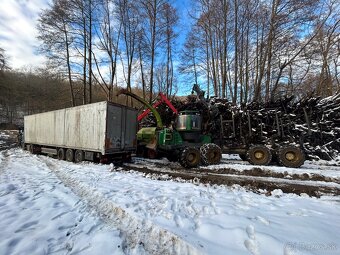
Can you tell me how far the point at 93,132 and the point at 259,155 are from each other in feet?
27.0

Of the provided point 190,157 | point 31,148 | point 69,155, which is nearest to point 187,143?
point 190,157

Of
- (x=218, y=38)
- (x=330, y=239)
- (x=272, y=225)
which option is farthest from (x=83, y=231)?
(x=218, y=38)

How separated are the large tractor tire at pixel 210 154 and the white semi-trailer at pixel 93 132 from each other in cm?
385

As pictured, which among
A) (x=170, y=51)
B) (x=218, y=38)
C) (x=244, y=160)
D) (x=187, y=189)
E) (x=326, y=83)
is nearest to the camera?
(x=187, y=189)

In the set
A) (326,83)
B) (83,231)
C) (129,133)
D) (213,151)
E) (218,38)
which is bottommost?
(83,231)

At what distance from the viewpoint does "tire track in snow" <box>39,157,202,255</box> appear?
10.6ft

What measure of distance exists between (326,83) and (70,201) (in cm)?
2715

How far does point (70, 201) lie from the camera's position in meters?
5.22

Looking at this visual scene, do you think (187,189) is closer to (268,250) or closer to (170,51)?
(268,250)

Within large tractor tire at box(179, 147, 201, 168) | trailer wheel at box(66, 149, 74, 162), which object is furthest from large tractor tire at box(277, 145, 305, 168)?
trailer wheel at box(66, 149, 74, 162)

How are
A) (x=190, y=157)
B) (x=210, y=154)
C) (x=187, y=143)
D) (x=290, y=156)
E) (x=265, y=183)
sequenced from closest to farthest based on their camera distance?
(x=265, y=183)
(x=190, y=157)
(x=290, y=156)
(x=210, y=154)
(x=187, y=143)

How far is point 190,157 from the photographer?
10547mm

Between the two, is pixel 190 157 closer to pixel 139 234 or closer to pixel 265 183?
pixel 265 183

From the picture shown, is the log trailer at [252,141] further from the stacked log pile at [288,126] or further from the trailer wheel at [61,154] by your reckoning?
the trailer wheel at [61,154]
